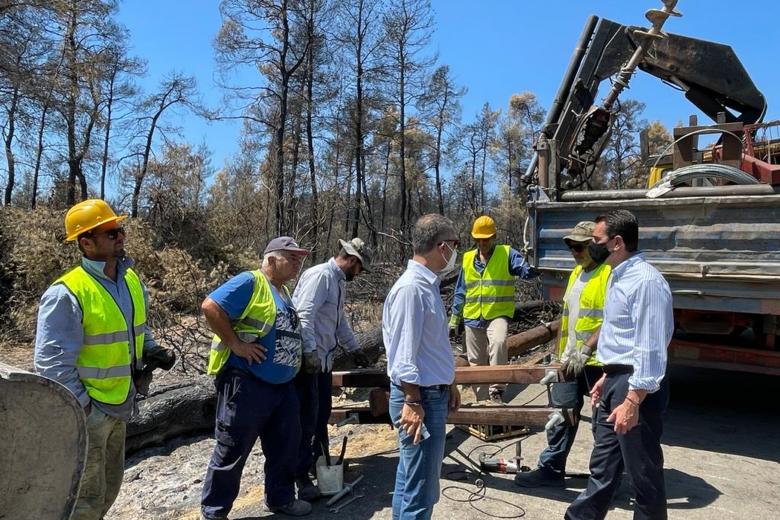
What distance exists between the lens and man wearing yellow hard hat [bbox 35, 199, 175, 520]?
2.93 metres

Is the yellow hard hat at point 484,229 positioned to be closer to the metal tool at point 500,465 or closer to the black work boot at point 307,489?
the metal tool at point 500,465

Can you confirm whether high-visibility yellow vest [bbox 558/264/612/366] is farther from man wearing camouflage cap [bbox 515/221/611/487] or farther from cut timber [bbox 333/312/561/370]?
cut timber [bbox 333/312/561/370]

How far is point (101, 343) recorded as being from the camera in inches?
122

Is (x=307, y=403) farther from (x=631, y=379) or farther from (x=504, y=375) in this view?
(x=631, y=379)

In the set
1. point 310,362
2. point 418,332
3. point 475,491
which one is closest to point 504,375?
point 475,491

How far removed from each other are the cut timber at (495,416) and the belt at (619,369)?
1044 mm

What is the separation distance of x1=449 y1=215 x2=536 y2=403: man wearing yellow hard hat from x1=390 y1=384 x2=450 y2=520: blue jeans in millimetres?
2852

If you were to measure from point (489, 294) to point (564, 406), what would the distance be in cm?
198

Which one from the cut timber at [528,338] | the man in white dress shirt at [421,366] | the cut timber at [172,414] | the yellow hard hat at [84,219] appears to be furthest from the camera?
the cut timber at [528,338]

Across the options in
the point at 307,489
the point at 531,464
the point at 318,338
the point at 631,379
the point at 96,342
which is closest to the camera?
the point at 631,379

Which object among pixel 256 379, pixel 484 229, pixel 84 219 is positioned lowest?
pixel 256 379

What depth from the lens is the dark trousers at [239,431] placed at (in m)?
3.57

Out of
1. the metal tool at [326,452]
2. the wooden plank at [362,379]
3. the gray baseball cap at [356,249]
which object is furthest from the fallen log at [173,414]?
the gray baseball cap at [356,249]

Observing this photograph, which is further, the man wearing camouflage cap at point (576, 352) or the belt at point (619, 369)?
the man wearing camouflage cap at point (576, 352)
